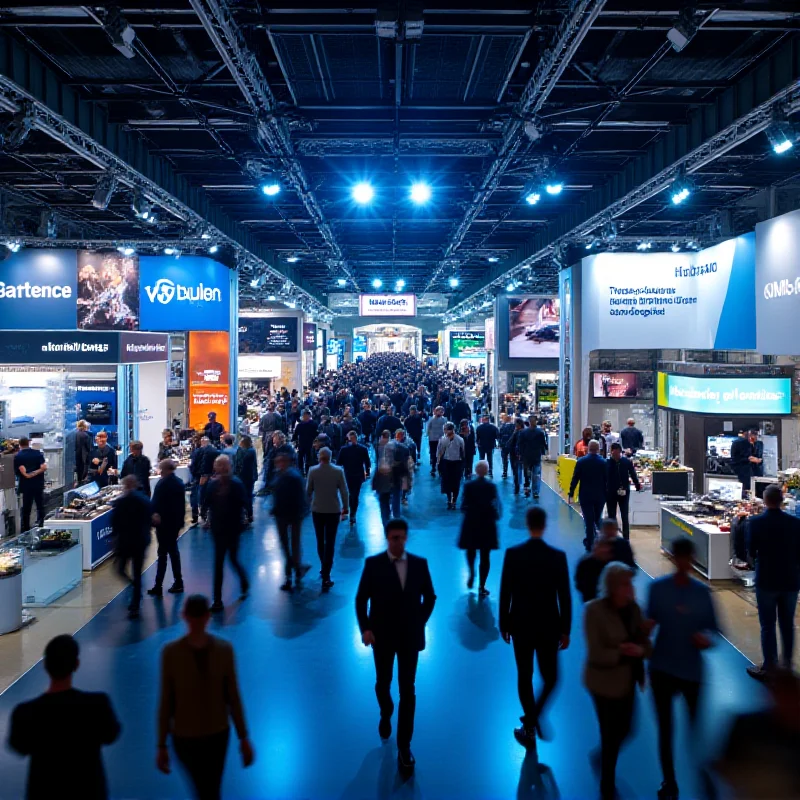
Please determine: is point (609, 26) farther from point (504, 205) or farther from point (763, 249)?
point (504, 205)

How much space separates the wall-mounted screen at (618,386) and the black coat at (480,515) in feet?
31.1

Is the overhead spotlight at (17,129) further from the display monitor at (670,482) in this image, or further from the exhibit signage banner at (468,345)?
the exhibit signage banner at (468,345)

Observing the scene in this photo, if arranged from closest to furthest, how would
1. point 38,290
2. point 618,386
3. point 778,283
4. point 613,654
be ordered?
1. point 613,654
2. point 778,283
3. point 38,290
4. point 618,386

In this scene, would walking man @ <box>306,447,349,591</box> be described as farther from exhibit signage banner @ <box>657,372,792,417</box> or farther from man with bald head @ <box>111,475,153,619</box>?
exhibit signage banner @ <box>657,372,792,417</box>

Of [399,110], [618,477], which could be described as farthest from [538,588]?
[399,110]

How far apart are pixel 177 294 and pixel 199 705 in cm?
1286

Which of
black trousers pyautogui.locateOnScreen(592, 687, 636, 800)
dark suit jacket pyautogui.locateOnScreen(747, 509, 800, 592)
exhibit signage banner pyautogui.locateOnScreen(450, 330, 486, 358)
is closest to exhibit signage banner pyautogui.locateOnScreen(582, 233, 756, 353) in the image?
dark suit jacket pyautogui.locateOnScreen(747, 509, 800, 592)

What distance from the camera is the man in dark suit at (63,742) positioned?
291 cm

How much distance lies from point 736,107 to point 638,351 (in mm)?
8404

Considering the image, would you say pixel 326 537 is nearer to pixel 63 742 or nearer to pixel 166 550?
pixel 166 550

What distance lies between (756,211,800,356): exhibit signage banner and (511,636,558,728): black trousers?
23.1ft

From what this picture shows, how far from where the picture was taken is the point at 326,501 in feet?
25.1

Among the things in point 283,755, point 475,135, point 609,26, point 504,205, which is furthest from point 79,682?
point 504,205

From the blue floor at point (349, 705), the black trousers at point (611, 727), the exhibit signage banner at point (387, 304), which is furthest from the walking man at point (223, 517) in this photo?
the exhibit signage banner at point (387, 304)
